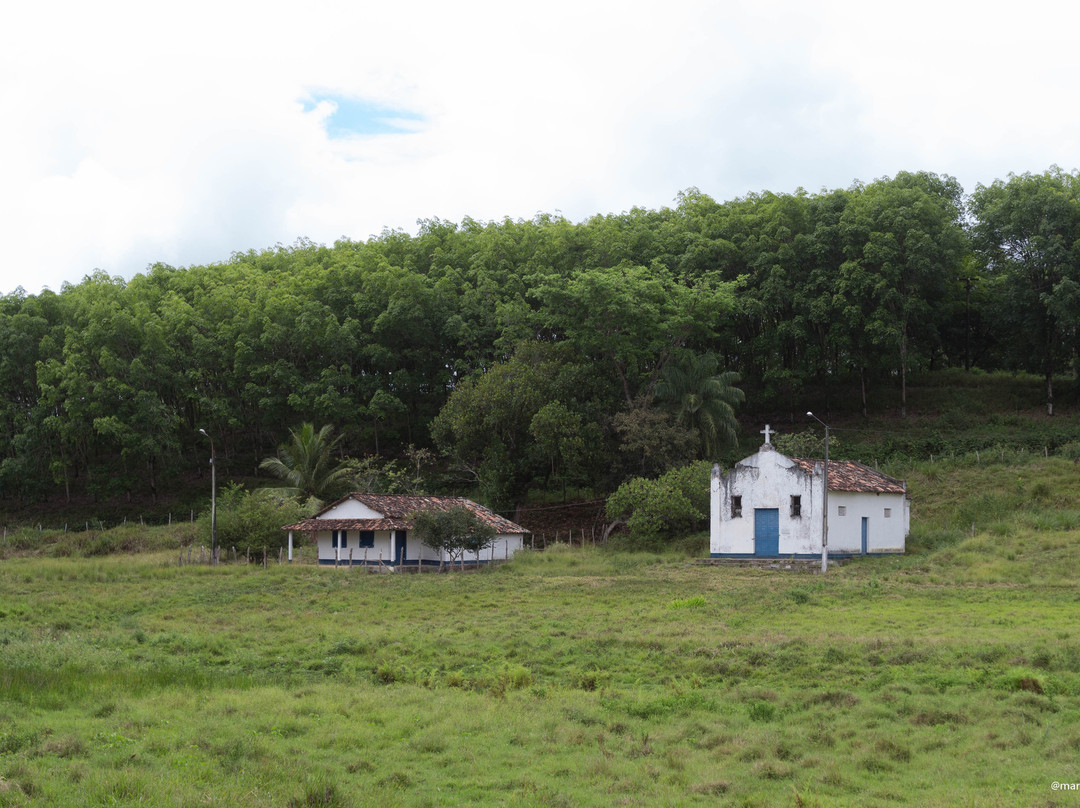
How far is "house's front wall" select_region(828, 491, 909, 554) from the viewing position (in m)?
40.6

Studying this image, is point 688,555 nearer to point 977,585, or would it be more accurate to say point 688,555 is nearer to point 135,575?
point 977,585

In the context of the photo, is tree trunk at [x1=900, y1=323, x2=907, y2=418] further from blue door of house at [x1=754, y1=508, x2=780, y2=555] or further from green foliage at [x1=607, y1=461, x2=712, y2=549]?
blue door of house at [x1=754, y1=508, x2=780, y2=555]

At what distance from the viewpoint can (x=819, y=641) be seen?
19.6m

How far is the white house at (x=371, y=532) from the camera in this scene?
4275cm

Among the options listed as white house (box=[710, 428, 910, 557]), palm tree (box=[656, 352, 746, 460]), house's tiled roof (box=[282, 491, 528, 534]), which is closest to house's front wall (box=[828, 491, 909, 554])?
white house (box=[710, 428, 910, 557])

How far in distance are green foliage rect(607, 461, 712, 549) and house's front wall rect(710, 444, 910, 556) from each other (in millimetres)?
2186

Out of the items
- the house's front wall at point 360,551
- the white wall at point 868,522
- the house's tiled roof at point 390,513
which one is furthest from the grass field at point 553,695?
the house's front wall at point 360,551

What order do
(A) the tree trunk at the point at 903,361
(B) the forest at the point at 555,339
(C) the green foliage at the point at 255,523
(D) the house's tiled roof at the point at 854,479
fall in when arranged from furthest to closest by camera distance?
1. (A) the tree trunk at the point at 903,361
2. (B) the forest at the point at 555,339
3. (C) the green foliage at the point at 255,523
4. (D) the house's tiled roof at the point at 854,479

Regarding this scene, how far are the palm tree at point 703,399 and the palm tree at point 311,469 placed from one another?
1843 centimetres

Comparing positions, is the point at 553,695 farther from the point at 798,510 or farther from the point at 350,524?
the point at 350,524

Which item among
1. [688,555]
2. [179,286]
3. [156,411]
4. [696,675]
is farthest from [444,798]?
[179,286]

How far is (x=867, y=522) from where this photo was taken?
136 ft

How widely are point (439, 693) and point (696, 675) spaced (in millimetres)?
4496

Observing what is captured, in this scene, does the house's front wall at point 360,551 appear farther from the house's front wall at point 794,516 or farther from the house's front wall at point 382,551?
the house's front wall at point 794,516
